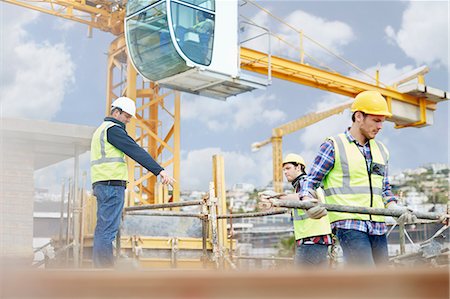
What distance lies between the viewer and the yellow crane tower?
12.3 meters

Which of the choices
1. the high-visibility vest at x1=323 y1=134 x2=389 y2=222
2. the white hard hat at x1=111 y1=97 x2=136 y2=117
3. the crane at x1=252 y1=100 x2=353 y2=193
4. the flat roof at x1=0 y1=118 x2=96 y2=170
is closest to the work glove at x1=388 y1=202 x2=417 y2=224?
the high-visibility vest at x1=323 y1=134 x2=389 y2=222

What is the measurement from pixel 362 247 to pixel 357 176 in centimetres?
37

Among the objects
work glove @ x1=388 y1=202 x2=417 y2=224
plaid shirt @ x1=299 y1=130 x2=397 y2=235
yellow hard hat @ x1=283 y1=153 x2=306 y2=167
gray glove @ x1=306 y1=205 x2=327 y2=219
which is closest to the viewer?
gray glove @ x1=306 y1=205 x2=327 y2=219

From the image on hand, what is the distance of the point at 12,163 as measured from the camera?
7938mm

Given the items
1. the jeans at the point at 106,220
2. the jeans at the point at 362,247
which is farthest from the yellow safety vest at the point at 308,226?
the jeans at the point at 106,220

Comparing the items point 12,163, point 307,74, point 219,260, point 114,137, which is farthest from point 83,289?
point 307,74

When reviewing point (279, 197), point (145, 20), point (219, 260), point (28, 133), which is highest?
point (145, 20)

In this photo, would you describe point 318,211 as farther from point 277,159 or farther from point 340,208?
point 277,159

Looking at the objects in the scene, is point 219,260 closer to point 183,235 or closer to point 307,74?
point 183,235

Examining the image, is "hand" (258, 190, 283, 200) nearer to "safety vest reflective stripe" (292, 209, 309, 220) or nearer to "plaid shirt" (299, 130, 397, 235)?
"plaid shirt" (299, 130, 397, 235)

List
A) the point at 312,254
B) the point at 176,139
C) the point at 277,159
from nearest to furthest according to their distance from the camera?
the point at 312,254
the point at 176,139
the point at 277,159

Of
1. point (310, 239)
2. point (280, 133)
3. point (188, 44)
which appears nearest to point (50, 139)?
point (188, 44)

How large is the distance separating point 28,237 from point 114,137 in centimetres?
412

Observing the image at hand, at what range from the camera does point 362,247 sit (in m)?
2.92
